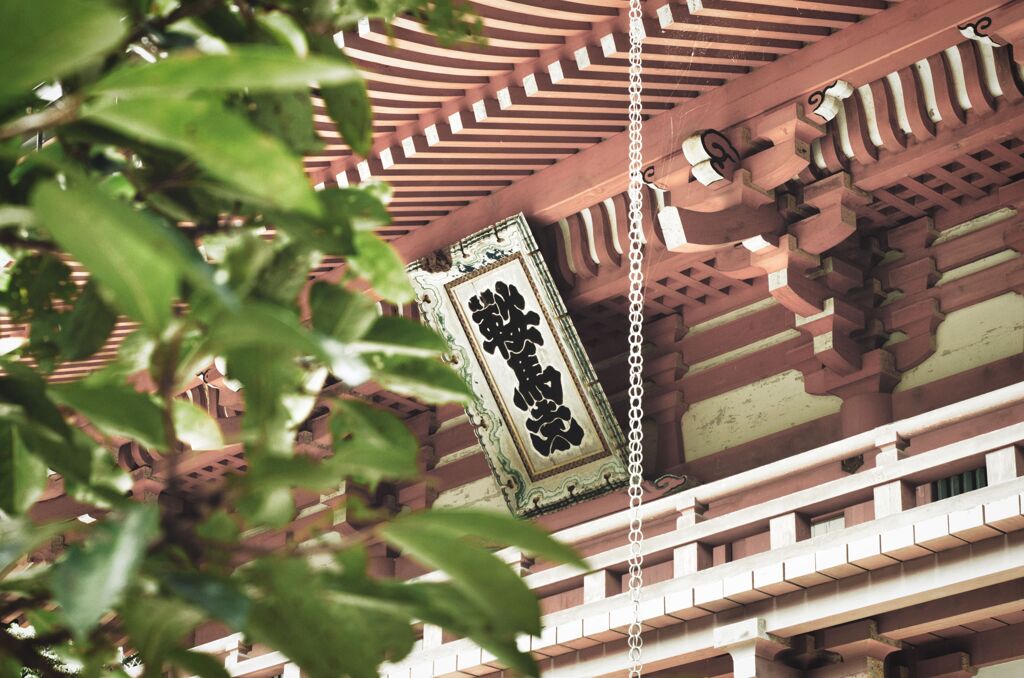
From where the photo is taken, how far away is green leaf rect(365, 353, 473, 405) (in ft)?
2.91

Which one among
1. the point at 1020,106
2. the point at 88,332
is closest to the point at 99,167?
the point at 88,332

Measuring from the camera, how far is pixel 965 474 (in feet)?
17.9

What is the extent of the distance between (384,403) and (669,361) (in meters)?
1.92

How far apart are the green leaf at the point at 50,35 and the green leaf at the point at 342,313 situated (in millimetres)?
270

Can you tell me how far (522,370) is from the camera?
6.75m

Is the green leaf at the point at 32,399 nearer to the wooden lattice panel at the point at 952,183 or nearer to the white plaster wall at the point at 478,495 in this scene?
the wooden lattice panel at the point at 952,183

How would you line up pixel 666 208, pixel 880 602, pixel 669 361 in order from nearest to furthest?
1. pixel 880 602
2. pixel 666 208
3. pixel 669 361

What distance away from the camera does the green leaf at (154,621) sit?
0.74 metres

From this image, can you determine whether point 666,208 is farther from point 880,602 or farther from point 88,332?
point 88,332

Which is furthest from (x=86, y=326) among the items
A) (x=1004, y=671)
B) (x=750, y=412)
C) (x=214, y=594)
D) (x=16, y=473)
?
(x=750, y=412)

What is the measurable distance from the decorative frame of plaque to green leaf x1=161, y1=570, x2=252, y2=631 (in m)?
5.75

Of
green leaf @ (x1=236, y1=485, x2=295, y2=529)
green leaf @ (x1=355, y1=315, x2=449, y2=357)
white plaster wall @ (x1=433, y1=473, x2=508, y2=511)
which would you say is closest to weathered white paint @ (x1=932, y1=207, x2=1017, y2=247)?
white plaster wall @ (x1=433, y1=473, x2=508, y2=511)

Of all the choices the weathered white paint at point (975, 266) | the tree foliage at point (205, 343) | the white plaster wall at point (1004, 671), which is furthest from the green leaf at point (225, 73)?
the weathered white paint at point (975, 266)

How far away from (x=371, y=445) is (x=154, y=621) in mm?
156
